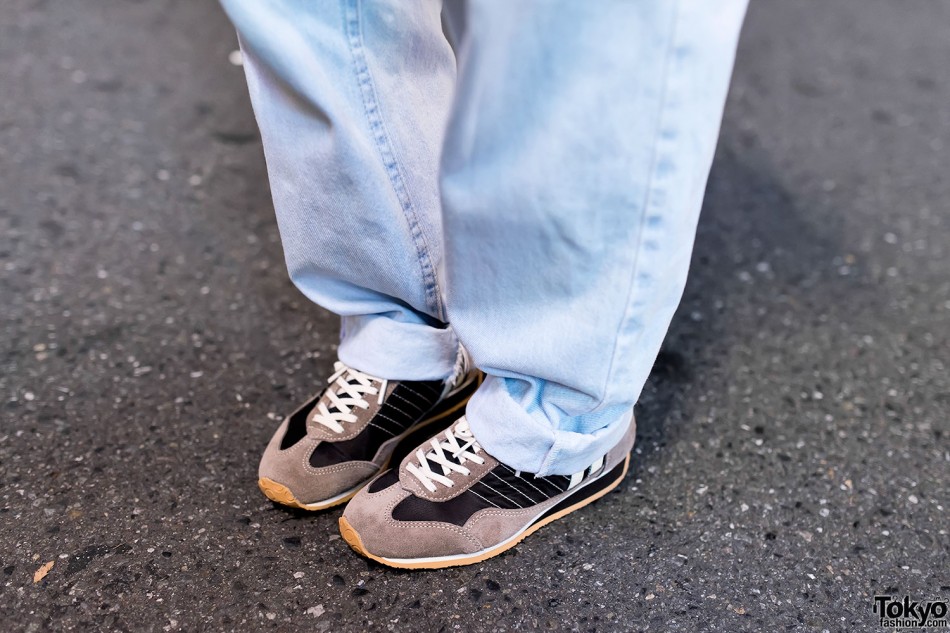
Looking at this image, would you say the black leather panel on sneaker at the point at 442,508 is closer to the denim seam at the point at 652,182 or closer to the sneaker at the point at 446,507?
the sneaker at the point at 446,507

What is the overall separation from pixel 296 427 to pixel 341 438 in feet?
0.18

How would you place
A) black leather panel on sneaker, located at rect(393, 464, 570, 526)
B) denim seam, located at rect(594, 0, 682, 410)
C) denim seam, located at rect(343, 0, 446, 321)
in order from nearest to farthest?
1. denim seam, located at rect(594, 0, 682, 410)
2. denim seam, located at rect(343, 0, 446, 321)
3. black leather panel on sneaker, located at rect(393, 464, 570, 526)

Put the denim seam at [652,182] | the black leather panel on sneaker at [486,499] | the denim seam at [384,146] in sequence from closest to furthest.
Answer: the denim seam at [652,182], the denim seam at [384,146], the black leather panel on sneaker at [486,499]

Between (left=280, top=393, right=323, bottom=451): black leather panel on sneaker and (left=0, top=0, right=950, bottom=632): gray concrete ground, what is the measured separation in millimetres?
76

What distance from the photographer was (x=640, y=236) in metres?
0.65

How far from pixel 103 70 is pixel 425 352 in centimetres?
117

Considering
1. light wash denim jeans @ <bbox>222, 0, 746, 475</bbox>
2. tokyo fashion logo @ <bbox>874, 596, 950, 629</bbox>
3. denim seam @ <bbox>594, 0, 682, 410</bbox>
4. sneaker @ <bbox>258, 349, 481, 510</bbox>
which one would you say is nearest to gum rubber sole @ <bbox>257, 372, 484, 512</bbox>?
sneaker @ <bbox>258, 349, 481, 510</bbox>

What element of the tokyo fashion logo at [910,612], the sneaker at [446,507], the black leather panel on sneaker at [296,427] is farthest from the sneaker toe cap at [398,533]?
the tokyo fashion logo at [910,612]

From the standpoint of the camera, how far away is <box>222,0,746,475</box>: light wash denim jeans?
23.3 inches

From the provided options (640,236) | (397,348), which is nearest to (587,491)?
(397,348)

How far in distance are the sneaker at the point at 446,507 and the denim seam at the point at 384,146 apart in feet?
0.48

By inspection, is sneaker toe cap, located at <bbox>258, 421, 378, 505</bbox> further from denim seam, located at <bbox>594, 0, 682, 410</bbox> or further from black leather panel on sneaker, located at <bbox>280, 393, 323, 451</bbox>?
denim seam, located at <bbox>594, 0, 682, 410</bbox>

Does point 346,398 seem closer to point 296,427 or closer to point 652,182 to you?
point 296,427

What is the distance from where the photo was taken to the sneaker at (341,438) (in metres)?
0.87
